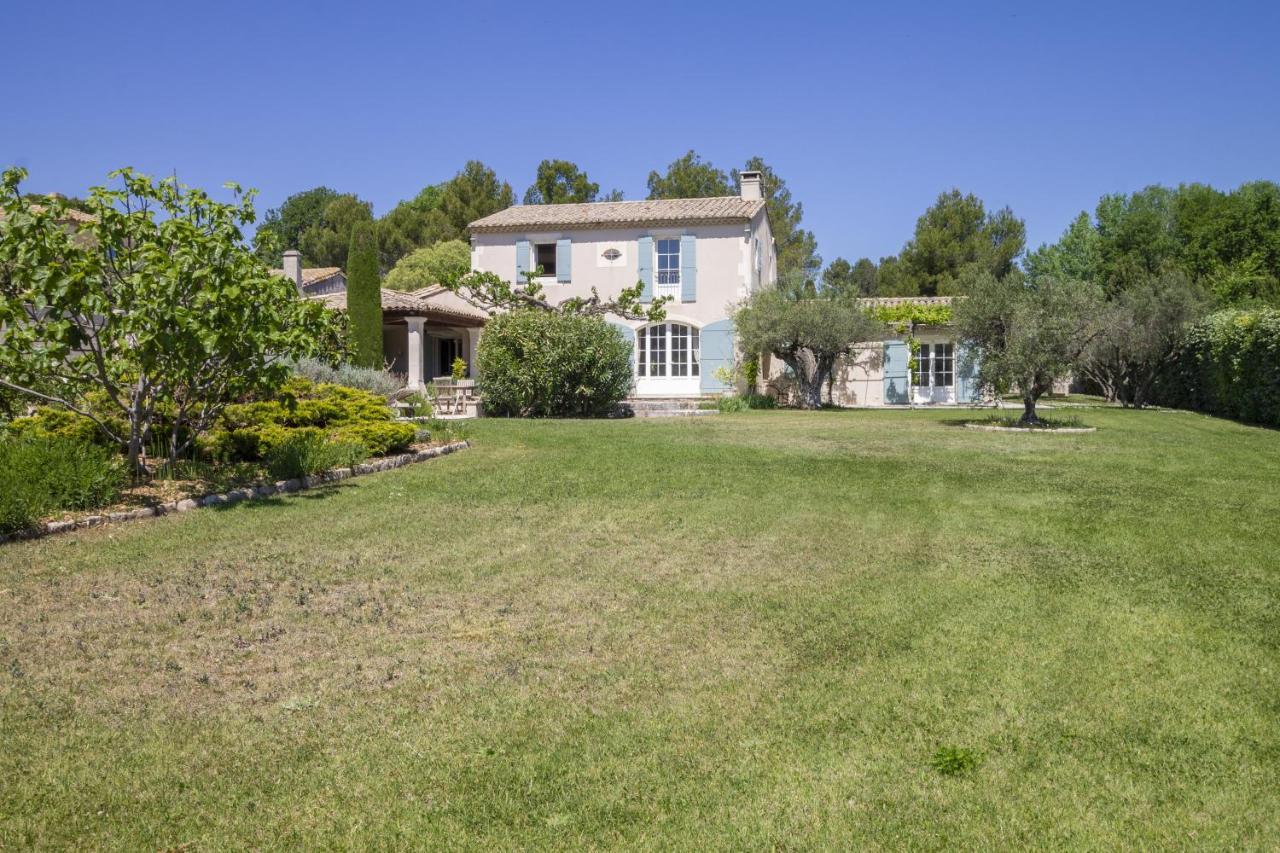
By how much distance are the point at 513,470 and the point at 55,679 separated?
21.8ft

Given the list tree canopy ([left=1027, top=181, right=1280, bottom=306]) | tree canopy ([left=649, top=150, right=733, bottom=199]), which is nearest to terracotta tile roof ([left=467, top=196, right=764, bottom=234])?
tree canopy ([left=649, top=150, right=733, bottom=199])

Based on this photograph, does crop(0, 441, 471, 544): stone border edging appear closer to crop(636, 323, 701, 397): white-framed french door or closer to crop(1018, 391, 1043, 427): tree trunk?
crop(1018, 391, 1043, 427): tree trunk

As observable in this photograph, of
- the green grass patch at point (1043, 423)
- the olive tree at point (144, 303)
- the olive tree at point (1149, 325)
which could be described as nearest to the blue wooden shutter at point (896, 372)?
the olive tree at point (1149, 325)

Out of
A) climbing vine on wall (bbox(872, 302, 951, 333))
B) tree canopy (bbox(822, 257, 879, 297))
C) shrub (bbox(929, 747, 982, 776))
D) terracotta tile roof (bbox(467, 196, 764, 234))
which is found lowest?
shrub (bbox(929, 747, 982, 776))

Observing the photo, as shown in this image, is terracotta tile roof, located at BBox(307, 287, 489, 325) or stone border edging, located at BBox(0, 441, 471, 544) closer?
stone border edging, located at BBox(0, 441, 471, 544)

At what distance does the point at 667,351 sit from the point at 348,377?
10.6 m

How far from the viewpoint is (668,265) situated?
85.0 feet

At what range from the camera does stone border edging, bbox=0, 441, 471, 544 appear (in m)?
7.35

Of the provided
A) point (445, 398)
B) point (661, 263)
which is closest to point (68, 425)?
point (445, 398)

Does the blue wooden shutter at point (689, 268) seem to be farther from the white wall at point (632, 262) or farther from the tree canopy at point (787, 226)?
the tree canopy at point (787, 226)

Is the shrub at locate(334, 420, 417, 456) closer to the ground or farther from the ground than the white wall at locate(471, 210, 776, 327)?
closer to the ground

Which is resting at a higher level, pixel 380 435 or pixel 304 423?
pixel 304 423

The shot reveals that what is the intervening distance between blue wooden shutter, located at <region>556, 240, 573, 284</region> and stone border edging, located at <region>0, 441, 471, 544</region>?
14218mm

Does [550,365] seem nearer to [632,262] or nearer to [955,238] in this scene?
[632,262]
